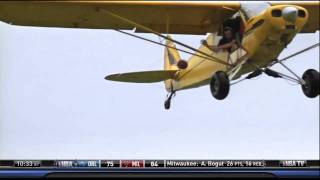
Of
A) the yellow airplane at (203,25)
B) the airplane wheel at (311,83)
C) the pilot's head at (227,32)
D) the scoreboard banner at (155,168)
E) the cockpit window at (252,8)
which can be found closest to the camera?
the scoreboard banner at (155,168)

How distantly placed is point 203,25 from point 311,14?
0.45 m

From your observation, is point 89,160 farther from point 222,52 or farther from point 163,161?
point 222,52

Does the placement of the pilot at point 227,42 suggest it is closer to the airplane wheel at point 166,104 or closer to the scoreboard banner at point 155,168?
the airplane wheel at point 166,104

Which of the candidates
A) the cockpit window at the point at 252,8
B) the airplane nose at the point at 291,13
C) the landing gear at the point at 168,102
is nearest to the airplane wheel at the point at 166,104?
the landing gear at the point at 168,102

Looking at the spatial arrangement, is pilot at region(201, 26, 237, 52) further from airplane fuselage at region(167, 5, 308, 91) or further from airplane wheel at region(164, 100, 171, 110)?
airplane wheel at region(164, 100, 171, 110)

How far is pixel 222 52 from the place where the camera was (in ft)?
8.23

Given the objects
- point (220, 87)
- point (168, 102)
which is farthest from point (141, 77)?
point (220, 87)

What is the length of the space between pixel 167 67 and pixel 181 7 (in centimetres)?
38

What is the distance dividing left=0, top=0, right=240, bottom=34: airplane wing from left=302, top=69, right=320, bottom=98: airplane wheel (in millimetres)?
406

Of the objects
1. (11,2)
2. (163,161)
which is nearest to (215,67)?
(163,161)

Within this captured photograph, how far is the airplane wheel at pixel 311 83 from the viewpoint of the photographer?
203 cm

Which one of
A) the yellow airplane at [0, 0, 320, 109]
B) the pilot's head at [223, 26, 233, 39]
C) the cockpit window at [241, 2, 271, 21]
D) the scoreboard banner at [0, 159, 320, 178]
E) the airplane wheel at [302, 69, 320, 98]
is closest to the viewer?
the scoreboard banner at [0, 159, 320, 178]

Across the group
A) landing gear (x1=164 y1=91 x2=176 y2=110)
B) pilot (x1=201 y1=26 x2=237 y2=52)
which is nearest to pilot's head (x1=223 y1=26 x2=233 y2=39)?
pilot (x1=201 y1=26 x2=237 y2=52)

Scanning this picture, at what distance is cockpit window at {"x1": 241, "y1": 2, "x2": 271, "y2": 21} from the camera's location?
2.28 metres
